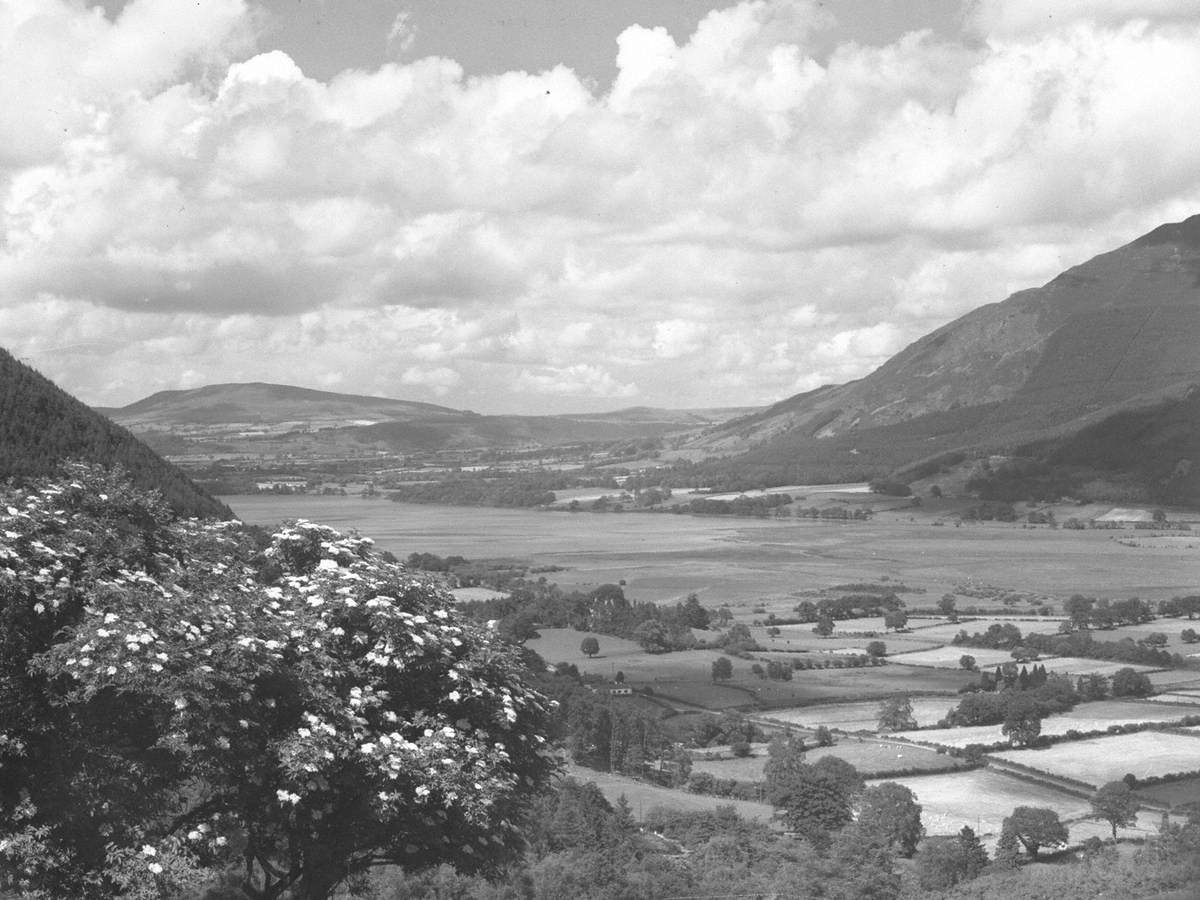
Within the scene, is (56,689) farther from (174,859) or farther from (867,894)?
(867,894)

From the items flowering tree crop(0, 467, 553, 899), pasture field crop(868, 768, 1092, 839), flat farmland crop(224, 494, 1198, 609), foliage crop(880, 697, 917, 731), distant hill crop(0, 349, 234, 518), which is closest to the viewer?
flowering tree crop(0, 467, 553, 899)

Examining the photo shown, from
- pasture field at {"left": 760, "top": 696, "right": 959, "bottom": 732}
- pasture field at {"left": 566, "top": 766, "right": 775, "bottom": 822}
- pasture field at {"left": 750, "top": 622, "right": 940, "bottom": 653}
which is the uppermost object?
pasture field at {"left": 566, "top": 766, "right": 775, "bottom": 822}

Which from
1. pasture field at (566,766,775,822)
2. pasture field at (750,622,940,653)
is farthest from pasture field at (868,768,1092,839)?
pasture field at (750,622,940,653)

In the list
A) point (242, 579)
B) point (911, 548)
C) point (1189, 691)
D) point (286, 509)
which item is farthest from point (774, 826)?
point (911, 548)

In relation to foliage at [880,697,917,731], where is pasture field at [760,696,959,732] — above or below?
below

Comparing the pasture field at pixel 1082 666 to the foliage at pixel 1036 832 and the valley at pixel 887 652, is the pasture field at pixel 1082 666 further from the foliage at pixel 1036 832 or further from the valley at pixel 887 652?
the foliage at pixel 1036 832

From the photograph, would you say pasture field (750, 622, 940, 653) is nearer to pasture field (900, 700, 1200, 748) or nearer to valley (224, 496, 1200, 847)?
valley (224, 496, 1200, 847)
